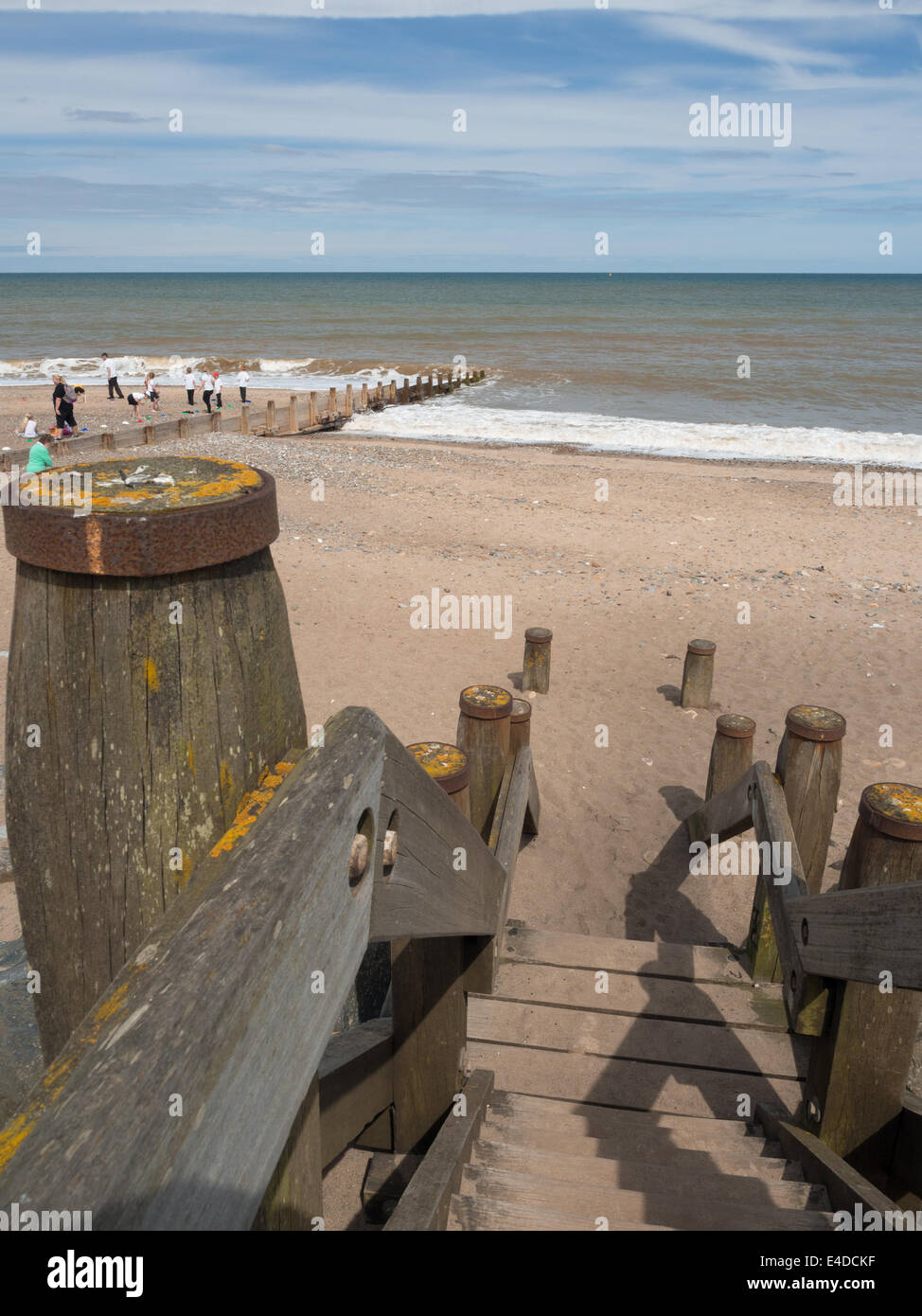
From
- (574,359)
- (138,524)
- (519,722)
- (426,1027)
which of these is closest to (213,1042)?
(138,524)

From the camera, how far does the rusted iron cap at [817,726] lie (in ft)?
12.4

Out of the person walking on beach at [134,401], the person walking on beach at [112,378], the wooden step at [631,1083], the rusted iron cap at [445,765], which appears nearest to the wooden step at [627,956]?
the wooden step at [631,1083]

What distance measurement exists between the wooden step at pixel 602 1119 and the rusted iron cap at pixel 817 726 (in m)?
1.60

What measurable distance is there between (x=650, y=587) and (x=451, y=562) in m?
2.90

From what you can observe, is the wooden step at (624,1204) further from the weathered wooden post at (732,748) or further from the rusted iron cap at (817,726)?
the weathered wooden post at (732,748)

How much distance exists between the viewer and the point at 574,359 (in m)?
45.7

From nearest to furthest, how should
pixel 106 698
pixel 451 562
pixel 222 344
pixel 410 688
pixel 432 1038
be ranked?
1. pixel 106 698
2. pixel 432 1038
3. pixel 410 688
4. pixel 451 562
5. pixel 222 344

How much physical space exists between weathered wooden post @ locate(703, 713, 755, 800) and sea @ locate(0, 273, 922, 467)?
18.7 metres

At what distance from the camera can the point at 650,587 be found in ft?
38.6

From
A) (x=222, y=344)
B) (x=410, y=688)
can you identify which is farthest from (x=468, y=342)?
(x=410, y=688)

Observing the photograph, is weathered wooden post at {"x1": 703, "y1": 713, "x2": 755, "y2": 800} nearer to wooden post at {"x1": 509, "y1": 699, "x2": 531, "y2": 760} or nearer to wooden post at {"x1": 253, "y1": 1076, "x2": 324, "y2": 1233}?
wooden post at {"x1": 509, "y1": 699, "x2": 531, "y2": 760}

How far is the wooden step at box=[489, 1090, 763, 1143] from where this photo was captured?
332 centimetres
